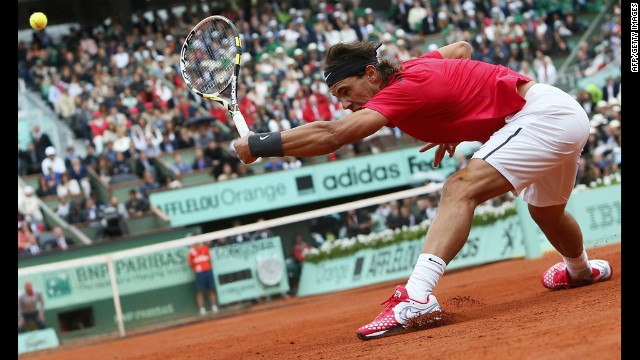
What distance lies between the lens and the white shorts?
178 inches

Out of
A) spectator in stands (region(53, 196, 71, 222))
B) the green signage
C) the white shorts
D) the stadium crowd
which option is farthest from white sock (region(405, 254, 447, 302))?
spectator in stands (region(53, 196, 71, 222))

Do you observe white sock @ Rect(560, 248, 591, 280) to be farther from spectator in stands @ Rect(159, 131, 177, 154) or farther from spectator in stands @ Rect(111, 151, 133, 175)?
spectator in stands @ Rect(159, 131, 177, 154)

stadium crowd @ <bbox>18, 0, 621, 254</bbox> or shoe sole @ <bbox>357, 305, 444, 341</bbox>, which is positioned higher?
stadium crowd @ <bbox>18, 0, 621, 254</bbox>

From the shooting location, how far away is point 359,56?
4.76 metres

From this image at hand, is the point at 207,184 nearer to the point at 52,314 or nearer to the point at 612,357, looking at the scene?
the point at 52,314

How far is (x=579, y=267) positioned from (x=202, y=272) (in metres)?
8.03

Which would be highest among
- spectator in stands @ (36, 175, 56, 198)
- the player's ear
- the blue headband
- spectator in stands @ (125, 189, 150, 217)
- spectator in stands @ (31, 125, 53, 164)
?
spectator in stands @ (31, 125, 53, 164)

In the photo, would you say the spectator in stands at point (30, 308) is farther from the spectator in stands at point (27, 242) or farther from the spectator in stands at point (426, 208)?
the spectator in stands at point (426, 208)

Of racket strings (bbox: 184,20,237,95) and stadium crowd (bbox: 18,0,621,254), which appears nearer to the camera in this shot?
racket strings (bbox: 184,20,237,95)

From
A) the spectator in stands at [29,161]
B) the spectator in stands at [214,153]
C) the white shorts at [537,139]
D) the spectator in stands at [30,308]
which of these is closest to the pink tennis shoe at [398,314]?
the white shorts at [537,139]

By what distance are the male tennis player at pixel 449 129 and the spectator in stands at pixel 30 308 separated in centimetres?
866

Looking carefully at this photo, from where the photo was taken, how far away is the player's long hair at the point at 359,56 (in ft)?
15.6

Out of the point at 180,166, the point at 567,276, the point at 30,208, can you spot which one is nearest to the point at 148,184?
the point at 180,166

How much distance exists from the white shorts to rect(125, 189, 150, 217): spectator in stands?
1133 cm
